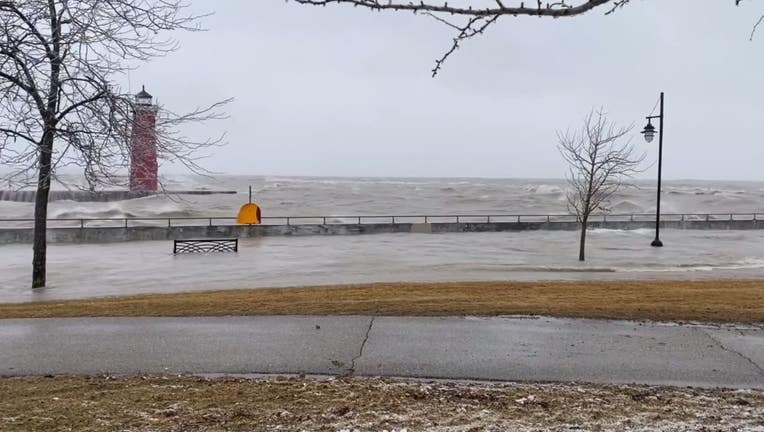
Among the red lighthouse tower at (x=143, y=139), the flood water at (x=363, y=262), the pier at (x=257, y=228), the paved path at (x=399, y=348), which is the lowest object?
the flood water at (x=363, y=262)

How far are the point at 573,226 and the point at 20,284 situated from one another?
94.5 ft

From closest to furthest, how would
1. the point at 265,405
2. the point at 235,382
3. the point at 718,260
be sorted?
the point at 265,405 < the point at 235,382 < the point at 718,260

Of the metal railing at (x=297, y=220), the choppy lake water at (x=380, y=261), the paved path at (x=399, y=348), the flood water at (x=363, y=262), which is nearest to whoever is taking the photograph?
the paved path at (x=399, y=348)

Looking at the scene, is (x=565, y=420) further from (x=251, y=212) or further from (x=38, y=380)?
(x=251, y=212)

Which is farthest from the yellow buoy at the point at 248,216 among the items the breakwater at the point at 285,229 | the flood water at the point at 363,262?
the flood water at the point at 363,262

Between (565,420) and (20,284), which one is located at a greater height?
(565,420)

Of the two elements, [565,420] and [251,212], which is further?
[251,212]

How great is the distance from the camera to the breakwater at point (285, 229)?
88.2 feet

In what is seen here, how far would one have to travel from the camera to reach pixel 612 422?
4145mm

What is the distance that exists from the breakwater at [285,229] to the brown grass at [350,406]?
23704mm

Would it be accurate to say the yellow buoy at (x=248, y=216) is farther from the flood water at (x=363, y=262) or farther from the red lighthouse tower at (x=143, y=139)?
the red lighthouse tower at (x=143, y=139)

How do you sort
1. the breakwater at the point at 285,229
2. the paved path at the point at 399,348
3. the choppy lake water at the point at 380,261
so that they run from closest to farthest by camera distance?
1. the paved path at the point at 399,348
2. the choppy lake water at the point at 380,261
3. the breakwater at the point at 285,229

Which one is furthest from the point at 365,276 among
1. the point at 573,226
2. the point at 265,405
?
the point at 573,226

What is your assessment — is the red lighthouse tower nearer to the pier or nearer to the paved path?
the paved path
